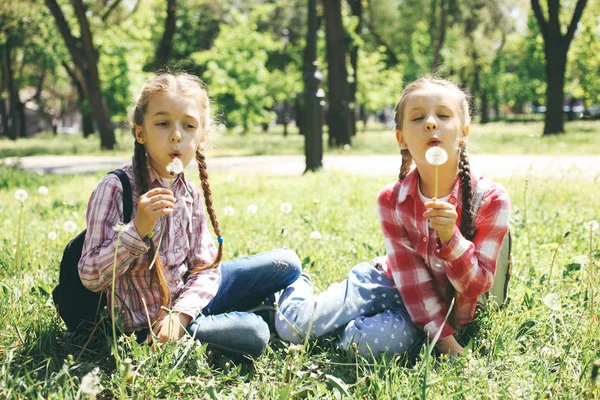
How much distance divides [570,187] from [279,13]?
2949 centimetres

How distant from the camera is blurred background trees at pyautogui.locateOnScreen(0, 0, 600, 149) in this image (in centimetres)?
1480

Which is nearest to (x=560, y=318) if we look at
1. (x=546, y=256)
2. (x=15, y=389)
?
(x=546, y=256)

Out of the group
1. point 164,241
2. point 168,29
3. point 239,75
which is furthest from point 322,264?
point 239,75

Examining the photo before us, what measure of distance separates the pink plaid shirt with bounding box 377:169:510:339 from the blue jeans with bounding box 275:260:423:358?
0.28 feet

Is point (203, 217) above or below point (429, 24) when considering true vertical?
below

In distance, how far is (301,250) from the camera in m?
3.57

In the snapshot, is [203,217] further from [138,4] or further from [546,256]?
[138,4]

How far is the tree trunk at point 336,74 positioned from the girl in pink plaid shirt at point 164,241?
10871mm

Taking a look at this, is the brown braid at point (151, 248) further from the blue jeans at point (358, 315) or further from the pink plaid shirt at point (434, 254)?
the pink plaid shirt at point (434, 254)

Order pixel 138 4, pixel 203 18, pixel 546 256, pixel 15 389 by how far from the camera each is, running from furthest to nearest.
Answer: pixel 203 18, pixel 138 4, pixel 546 256, pixel 15 389

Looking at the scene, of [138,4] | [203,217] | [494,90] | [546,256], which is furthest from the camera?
[494,90]

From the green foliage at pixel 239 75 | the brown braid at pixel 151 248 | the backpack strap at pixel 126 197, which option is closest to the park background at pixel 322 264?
the brown braid at pixel 151 248

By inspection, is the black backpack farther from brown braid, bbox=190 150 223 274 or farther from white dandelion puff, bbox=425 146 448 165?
white dandelion puff, bbox=425 146 448 165

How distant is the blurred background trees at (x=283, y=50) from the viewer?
583 inches
